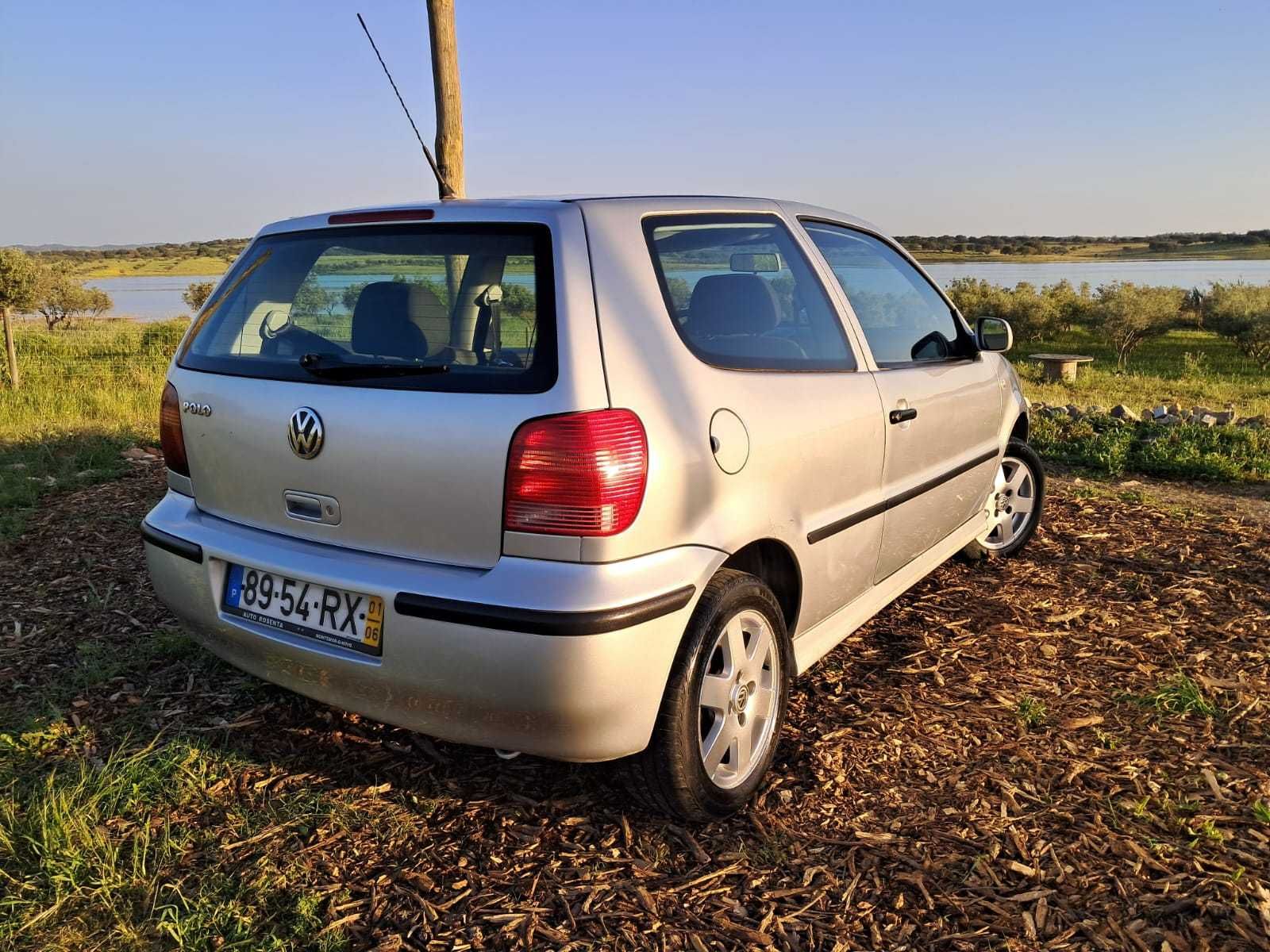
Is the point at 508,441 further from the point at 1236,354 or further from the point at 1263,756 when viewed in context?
the point at 1236,354

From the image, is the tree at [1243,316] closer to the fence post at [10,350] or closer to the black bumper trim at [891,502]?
the black bumper trim at [891,502]

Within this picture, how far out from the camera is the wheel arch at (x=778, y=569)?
276cm

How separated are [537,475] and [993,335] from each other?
2.90 m

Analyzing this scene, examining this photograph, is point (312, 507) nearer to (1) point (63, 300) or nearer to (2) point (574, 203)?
(2) point (574, 203)

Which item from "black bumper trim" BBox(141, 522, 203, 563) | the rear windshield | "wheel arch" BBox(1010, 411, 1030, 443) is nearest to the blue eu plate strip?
"black bumper trim" BBox(141, 522, 203, 563)

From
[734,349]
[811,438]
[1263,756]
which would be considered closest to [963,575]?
[1263,756]

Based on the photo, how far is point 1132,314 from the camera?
24750 millimetres

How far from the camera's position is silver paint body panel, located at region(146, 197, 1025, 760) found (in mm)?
2182

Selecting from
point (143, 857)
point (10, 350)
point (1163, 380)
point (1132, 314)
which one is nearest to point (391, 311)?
point (143, 857)

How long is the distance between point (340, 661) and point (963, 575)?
3.45m

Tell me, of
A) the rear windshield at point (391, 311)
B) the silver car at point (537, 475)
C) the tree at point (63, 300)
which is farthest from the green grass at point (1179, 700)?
the tree at point (63, 300)

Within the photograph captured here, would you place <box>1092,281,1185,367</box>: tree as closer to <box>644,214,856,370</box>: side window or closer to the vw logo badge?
<box>644,214,856,370</box>: side window

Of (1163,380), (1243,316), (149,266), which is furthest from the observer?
(149,266)

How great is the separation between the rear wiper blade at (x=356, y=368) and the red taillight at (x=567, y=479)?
0.37m
